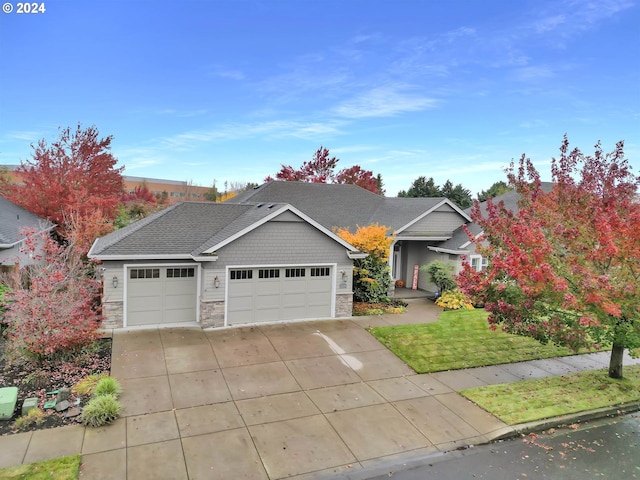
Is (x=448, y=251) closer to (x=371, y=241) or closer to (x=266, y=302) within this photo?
(x=371, y=241)

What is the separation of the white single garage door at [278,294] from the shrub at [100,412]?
5.83 m

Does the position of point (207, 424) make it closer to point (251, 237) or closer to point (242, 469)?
point (242, 469)

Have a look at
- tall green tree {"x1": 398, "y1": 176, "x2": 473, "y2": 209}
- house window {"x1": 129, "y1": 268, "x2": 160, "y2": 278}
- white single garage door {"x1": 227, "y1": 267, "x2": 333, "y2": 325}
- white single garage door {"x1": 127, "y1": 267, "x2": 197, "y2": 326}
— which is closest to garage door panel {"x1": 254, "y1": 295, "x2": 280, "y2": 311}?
white single garage door {"x1": 227, "y1": 267, "x2": 333, "y2": 325}

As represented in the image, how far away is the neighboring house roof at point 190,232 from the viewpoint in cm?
1295

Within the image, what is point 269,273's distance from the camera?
14.2 metres

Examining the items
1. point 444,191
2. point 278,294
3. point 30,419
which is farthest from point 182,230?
point 444,191

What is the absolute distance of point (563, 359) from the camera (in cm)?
1228

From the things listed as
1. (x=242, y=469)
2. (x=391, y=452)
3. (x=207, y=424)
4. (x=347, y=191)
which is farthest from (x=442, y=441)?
(x=347, y=191)

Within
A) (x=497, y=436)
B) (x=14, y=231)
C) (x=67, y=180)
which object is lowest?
(x=497, y=436)

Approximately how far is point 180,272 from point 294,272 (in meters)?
3.94

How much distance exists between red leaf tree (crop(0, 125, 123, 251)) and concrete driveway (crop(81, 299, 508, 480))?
13.0m

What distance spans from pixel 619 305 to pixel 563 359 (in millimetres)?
4492

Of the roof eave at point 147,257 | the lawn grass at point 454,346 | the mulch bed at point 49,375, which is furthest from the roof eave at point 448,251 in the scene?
the mulch bed at point 49,375

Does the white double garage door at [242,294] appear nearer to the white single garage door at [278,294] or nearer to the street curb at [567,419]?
the white single garage door at [278,294]
